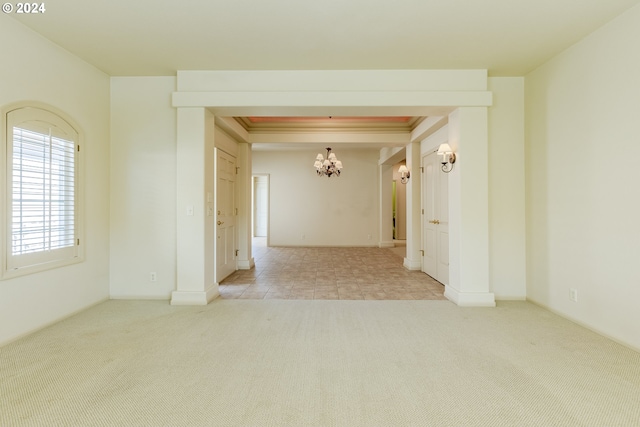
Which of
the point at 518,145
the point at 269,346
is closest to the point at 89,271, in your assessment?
the point at 269,346

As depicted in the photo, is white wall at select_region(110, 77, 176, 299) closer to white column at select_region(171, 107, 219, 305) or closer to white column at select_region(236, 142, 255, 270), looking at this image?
white column at select_region(171, 107, 219, 305)

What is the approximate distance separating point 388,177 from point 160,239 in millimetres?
6678

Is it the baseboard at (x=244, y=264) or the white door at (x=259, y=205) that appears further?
the white door at (x=259, y=205)

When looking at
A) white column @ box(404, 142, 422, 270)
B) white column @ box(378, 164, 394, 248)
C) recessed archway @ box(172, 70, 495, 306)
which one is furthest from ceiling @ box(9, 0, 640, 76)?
white column @ box(378, 164, 394, 248)

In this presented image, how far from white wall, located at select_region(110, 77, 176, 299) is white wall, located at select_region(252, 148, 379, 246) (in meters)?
5.23

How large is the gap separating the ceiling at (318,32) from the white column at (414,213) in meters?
2.35

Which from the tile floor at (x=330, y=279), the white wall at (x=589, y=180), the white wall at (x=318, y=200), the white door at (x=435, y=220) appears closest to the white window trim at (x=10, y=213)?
the tile floor at (x=330, y=279)

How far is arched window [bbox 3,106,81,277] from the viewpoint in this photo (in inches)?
103

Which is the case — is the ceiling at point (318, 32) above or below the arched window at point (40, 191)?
above

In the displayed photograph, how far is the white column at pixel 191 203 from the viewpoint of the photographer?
362 centimetres

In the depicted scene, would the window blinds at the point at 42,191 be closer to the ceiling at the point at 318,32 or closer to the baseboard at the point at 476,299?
the ceiling at the point at 318,32

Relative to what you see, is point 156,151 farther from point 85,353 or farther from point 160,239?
point 85,353

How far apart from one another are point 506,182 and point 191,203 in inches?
151

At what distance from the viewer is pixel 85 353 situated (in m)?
2.39
